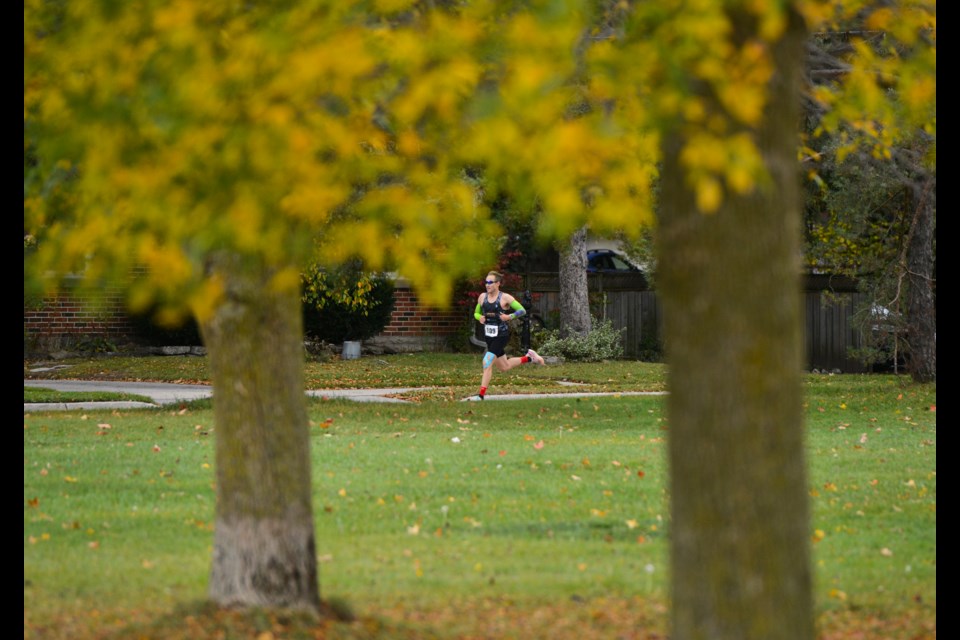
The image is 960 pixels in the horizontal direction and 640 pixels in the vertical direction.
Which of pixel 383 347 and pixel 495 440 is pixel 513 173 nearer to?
pixel 495 440

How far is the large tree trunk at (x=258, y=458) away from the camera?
6.55m

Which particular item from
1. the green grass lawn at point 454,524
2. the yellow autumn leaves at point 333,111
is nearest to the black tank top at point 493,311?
the green grass lawn at point 454,524

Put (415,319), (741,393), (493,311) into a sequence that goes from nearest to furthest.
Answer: (741,393)
(493,311)
(415,319)

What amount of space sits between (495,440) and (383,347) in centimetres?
1466

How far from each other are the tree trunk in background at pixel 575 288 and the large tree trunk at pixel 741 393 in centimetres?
2207

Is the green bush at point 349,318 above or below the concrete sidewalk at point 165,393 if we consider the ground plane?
above

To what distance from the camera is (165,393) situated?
20.1 m

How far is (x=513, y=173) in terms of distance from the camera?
473 cm

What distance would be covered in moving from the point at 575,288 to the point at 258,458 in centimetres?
2082

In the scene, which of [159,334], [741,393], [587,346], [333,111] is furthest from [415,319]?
[741,393]

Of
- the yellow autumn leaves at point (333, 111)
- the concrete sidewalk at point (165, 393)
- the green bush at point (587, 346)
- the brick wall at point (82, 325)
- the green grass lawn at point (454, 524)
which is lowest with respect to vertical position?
the green grass lawn at point (454, 524)

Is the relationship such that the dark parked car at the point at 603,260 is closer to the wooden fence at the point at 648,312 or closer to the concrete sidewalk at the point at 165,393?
the wooden fence at the point at 648,312

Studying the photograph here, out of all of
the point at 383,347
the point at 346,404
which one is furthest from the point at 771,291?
the point at 383,347

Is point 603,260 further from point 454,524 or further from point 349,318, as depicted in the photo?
point 454,524
